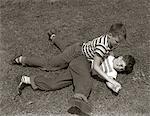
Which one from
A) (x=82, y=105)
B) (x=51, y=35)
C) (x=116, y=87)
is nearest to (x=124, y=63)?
(x=116, y=87)

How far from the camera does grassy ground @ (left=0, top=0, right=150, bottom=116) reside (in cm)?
429

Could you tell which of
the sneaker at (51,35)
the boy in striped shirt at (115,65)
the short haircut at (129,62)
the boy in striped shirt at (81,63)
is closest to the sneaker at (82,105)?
the boy in striped shirt at (81,63)

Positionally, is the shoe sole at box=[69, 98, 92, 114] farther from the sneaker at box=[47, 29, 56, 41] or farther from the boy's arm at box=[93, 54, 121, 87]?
the sneaker at box=[47, 29, 56, 41]

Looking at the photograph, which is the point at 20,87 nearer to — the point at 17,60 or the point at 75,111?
the point at 17,60

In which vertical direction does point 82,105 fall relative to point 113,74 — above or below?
below

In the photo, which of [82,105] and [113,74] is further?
[113,74]

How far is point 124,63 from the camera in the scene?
4461 millimetres

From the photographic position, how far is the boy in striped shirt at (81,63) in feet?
13.9

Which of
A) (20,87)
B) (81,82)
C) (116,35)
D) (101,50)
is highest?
(116,35)

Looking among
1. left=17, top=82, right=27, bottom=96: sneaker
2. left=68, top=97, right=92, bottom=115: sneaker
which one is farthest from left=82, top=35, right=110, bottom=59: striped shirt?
left=17, top=82, right=27, bottom=96: sneaker

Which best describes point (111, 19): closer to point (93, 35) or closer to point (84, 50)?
point (93, 35)

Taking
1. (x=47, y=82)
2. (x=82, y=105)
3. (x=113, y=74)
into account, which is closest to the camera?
(x=82, y=105)

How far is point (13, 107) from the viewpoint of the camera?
4.26 metres

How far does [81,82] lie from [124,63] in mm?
597
